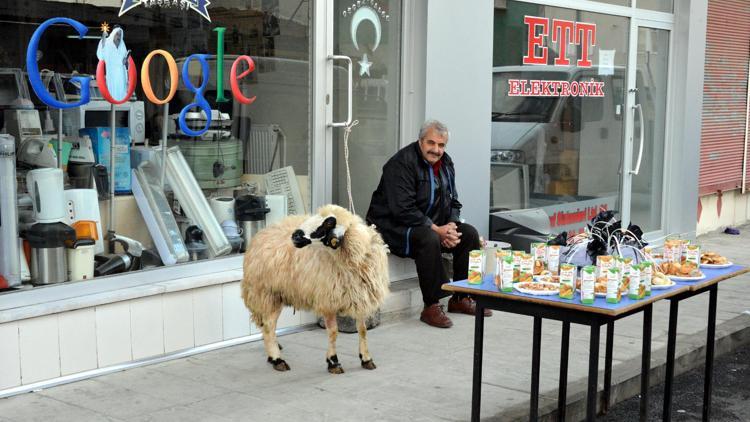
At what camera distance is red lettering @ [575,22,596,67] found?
29.1 ft

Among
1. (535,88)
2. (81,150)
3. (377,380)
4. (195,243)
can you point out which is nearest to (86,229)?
(81,150)

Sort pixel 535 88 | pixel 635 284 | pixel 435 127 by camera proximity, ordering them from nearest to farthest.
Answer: pixel 635 284 → pixel 435 127 → pixel 535 88

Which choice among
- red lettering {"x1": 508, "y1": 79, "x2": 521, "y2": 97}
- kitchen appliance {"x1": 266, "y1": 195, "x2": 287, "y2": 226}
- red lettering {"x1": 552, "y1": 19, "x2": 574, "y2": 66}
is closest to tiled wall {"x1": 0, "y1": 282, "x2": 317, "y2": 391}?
kitchen appliance {"x1": 266, "y1": 195, "x2": 287, "y2": 226}

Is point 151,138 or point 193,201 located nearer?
point 151,138

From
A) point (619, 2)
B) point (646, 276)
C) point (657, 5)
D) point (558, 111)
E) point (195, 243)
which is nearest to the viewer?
point (646, 276)

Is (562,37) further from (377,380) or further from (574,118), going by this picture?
(377,380)

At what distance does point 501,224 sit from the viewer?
25.9 feet

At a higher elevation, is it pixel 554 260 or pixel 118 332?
pixel 554 260

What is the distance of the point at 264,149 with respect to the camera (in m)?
6.55

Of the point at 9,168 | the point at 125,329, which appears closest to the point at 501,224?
the point at 125,329

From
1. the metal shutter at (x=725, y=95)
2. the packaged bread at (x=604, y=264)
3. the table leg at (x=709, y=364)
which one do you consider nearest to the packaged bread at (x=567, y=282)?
the packaged bread at (x=604, y=264)

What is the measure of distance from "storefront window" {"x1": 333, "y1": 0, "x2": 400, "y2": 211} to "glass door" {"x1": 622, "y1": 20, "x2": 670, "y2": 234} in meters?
3.47

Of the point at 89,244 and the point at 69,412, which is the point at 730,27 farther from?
the point at 69,412

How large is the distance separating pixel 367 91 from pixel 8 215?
9.50ft
